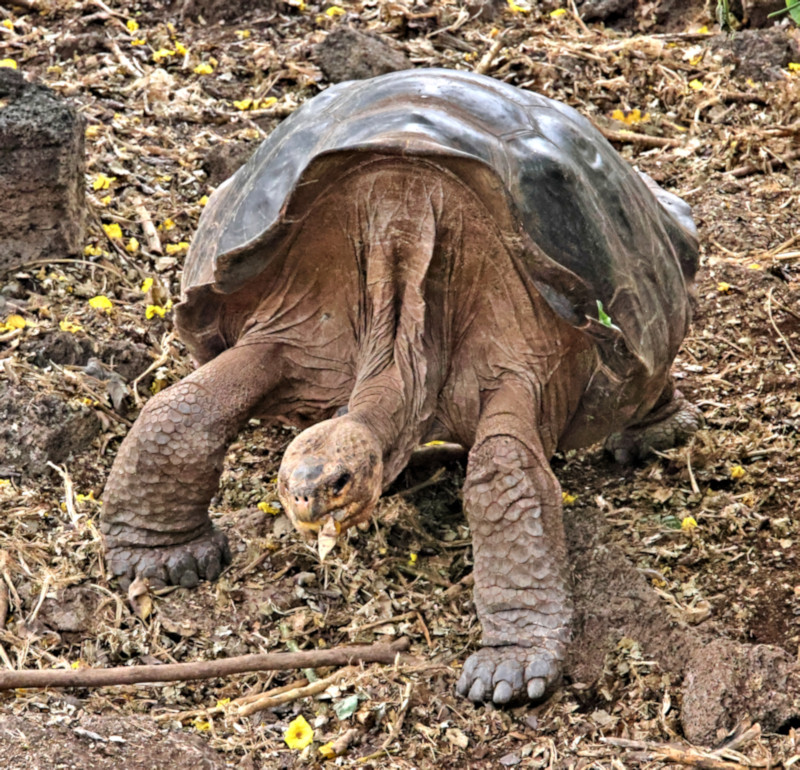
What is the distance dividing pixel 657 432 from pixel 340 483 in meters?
2.25

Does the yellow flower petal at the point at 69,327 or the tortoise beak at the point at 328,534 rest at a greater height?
the tortoise beak at the point at 328,534

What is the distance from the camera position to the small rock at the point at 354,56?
728 centimetres

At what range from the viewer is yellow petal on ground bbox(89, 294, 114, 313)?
5.62 meters

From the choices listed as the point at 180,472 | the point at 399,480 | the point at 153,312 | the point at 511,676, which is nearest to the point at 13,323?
the point at 153,312

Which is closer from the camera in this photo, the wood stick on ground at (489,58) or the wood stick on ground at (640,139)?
the wood stick on ground at (640,139)

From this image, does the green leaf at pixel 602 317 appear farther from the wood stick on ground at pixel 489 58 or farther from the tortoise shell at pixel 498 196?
the wood stick on ground at pixel 489 58

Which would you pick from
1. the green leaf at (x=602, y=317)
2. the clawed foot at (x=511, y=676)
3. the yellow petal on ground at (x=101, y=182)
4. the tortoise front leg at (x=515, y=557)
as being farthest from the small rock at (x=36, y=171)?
the clawed foot at (x=511, y=676)

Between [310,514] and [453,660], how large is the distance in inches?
38.6

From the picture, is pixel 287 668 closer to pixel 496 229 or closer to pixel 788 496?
pixel 496 229

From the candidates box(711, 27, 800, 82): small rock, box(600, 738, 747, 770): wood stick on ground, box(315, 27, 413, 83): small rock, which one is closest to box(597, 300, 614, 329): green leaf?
box(600, 738, 747, 770): wood stick on ground

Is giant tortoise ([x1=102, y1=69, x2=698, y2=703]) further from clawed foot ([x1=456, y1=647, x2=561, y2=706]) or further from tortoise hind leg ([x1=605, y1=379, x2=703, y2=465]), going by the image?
tortoise hind leg ([x1=605, y1=379, x2=703, y2=465])

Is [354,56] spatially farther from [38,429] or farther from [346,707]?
[346,707]

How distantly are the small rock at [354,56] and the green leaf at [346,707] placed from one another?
4.47 meters

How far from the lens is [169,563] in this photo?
428 cm
